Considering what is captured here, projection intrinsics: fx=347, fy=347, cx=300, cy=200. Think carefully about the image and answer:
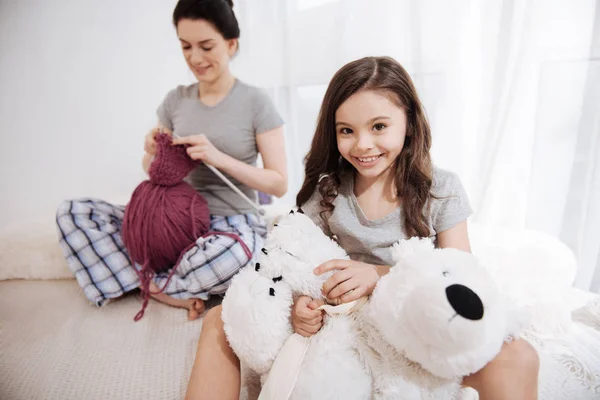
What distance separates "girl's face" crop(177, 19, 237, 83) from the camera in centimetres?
66

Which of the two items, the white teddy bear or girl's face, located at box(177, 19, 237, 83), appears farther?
girl's face, located at box(177, 19, 237, 83)

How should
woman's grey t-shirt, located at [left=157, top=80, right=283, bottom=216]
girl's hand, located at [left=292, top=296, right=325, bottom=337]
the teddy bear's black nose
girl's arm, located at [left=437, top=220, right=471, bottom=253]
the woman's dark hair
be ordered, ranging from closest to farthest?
the teddy bear's black nose, girl's hand, located at [left=292, top=296, right=325, bottom=337], girl's arm, located at [left=437, top=220, right=471, bottom=253], the woman's dark hair, woman's grey t-shirt, located at [left=157, top=80, right=283, bottom=216]

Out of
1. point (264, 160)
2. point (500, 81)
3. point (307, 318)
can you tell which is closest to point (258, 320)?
point (307, 318)

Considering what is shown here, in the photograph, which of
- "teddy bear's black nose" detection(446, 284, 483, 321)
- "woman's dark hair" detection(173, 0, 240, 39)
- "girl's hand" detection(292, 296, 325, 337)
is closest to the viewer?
"teddy bear's black nose" detection(446, 284, 483, 321)

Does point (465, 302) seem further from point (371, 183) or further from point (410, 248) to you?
point (371, 183)

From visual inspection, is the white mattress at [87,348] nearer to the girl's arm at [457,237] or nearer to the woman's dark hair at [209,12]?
the girl's arm at [457,237]

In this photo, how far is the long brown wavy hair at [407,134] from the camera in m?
0.48

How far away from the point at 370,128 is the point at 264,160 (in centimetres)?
36

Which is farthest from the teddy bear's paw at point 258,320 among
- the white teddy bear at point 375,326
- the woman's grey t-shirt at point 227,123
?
the woman's grey t-shirt at point 227,123

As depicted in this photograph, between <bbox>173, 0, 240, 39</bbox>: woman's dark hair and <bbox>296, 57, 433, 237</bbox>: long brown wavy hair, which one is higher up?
<bbox>173, 0, 240, 39</bbox>: woman's dark hair

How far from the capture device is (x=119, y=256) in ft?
2.43

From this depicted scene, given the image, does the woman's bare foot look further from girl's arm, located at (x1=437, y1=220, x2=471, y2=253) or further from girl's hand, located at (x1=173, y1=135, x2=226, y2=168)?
girl's arm, located at (x1=437, y1=220, x2=471, y2=253)

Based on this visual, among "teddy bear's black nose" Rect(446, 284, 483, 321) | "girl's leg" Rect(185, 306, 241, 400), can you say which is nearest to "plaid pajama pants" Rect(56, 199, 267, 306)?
"girl's leg" Rect(185, 306, 241, 400)

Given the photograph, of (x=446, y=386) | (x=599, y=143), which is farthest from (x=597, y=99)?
(x=446, y=386)
